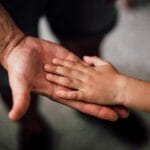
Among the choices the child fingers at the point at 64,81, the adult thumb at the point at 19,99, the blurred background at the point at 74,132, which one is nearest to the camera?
the adult thumb at the point at 19,99

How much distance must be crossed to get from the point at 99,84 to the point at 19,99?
231 millimetres

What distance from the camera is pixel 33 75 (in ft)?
2.72

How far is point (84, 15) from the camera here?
3.93 feet

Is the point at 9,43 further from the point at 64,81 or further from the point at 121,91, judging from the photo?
the point at 121,91

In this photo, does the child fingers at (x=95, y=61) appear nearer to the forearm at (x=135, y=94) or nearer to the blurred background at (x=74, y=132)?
the forearm at (x=135, y=94)

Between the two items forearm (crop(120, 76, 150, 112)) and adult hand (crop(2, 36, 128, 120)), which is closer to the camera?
adult hand (crop(2, 36, 128, 120))

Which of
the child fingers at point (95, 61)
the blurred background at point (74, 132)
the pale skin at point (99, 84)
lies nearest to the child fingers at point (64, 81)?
Result: the pale skin at point (99, 84)

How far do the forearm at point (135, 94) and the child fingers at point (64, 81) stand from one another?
0.41 feet

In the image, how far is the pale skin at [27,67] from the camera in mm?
756

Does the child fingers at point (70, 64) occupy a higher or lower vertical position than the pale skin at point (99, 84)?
higher

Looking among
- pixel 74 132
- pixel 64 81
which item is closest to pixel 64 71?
pixel 64 81

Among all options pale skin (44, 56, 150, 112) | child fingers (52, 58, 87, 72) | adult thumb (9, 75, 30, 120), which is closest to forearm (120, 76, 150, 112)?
pale skin (44, 56, 150, 112)

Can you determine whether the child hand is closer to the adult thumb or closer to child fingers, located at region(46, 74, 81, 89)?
child fingers, located at region(46, 74, 81, 89)

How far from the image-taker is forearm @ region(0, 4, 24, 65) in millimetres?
915
